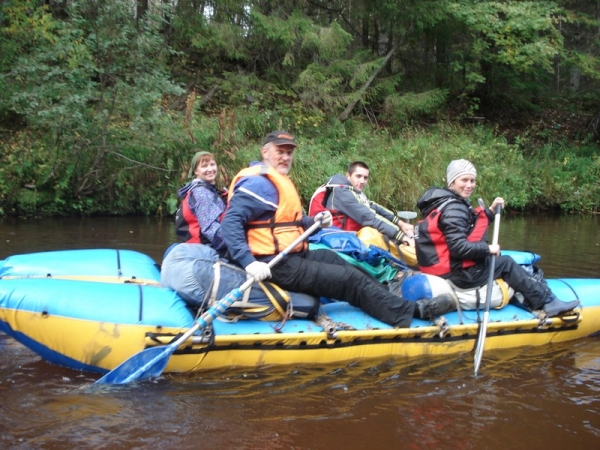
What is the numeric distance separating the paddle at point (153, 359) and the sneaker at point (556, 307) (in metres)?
2.72

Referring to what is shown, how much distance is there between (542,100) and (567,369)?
1736cm

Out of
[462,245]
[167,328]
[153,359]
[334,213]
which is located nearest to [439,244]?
[462,245]

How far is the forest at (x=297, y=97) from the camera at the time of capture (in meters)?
11.4

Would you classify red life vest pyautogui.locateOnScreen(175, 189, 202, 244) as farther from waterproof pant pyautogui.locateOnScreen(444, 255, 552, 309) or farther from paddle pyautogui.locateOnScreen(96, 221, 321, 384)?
waterproof pant pyautogui.locateOnScreen(444, 255, 552, 309)

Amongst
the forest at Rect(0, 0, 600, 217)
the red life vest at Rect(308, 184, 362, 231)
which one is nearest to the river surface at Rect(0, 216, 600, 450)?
the red life vest at Rect(308, 184, 362, 231)

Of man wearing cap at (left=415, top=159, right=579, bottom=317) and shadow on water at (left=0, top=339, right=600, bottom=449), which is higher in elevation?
man wearing cap at (left=415, top=159, right=579, bottom=317)

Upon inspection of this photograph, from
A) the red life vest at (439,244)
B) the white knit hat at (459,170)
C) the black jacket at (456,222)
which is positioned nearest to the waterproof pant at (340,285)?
the red life vest at (439,244)

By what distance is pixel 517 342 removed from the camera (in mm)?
5363

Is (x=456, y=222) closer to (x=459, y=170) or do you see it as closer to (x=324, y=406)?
(x=459, y=170)

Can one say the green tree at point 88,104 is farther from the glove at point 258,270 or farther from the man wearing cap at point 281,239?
the glove at point 258,270

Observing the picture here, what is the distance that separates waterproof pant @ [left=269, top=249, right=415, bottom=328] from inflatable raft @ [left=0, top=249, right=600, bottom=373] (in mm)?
117

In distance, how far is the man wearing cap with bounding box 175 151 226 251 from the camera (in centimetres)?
498

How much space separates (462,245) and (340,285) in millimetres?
1023

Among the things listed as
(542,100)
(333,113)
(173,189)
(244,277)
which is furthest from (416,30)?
(244,277)
